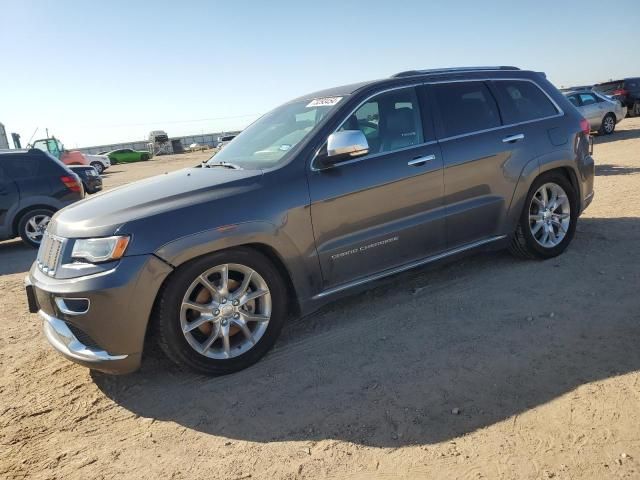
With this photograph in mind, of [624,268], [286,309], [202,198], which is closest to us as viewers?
[202,198]

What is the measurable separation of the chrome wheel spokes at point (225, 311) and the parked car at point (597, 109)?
15.8m

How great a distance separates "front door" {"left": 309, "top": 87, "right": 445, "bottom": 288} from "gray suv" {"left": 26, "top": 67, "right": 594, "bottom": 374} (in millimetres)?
11

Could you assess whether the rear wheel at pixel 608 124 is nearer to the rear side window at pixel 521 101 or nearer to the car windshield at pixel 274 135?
the rear side window at pixel 521 101

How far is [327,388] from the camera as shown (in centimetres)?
306

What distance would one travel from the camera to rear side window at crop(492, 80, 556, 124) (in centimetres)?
471

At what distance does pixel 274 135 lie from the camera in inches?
165

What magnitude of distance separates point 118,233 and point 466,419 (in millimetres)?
2195

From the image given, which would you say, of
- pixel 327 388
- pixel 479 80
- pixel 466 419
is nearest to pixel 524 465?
pixel 466 419

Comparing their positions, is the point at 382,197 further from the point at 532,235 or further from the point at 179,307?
the point at 532,235

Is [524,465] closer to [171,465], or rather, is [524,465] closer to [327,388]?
[327,388]

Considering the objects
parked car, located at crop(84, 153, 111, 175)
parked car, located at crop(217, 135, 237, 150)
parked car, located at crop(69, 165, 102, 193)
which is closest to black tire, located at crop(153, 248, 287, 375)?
parked car, located at crop(217, 135, 237, 150)

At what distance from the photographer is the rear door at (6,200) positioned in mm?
8281

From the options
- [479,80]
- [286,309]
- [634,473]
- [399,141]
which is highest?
[479,80]

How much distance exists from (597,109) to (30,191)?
1648cm
